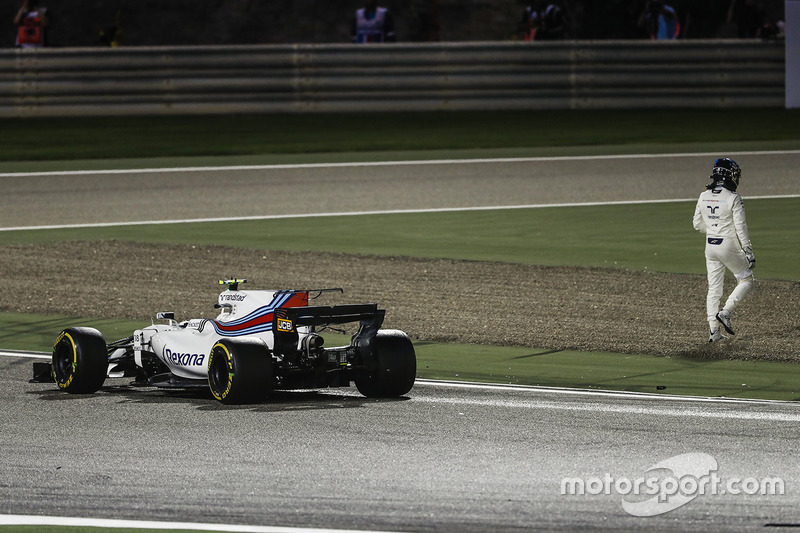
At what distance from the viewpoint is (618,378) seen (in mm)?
10156

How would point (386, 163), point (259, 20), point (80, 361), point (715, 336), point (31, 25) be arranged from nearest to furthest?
point (80, 361)
point (715, 336)
point (386, 163)
point (31, 25)
point (259, 20)

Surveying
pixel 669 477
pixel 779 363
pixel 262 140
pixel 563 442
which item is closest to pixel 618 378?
pixel 779 363

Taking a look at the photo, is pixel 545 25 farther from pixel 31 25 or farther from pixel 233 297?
pixel 233 297

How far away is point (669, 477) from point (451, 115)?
2115cm

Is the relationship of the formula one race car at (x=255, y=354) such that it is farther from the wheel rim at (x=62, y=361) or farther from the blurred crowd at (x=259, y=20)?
the blurred crowd at (x=259, y=20)

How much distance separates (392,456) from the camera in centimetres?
767

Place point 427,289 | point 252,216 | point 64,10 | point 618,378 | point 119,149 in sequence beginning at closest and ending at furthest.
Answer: point 618,378 → point 427,289 → point 252,216 → point 119,149 → point 64,10

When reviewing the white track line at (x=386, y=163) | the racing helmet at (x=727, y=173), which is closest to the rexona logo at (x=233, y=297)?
the racing helmet at (x=727, y=173)

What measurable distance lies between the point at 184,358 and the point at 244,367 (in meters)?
0.76

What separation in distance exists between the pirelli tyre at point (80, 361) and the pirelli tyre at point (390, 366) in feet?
5.66

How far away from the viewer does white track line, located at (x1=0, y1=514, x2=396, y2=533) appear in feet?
20.9

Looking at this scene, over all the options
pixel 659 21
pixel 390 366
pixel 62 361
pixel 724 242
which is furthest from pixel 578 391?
pixel 659 21

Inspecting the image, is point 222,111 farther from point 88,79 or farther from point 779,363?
point 779,363

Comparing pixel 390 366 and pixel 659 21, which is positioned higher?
pixel 659 21
